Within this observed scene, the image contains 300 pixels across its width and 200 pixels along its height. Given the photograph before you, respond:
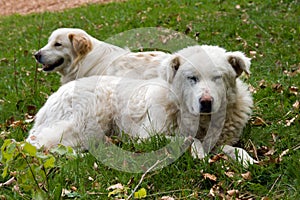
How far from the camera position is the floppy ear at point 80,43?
7504 millimetres

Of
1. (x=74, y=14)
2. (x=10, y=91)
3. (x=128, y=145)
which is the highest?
(x=128, y=145)

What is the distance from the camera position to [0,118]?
693cm

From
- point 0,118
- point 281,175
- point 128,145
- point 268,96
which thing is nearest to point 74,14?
point 0,118

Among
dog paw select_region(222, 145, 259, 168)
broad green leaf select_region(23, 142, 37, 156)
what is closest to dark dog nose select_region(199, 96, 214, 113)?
dog paw select_region(222, 145, 259, 168)

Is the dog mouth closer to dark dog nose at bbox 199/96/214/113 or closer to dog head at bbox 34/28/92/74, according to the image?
dog head at bbox 34/28/92/74

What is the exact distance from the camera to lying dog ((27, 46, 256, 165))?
4.35m

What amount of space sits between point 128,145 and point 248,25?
21.3 ft

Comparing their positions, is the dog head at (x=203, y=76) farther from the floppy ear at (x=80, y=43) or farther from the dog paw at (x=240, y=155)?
the floppy ear at (x=80, y=43)

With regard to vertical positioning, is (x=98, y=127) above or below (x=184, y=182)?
below

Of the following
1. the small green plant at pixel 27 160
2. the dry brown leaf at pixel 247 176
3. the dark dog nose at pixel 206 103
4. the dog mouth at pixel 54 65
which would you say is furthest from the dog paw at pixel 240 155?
the dog mouth at pixel 54 65

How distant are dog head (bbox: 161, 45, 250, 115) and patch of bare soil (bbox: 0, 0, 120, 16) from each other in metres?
14.7

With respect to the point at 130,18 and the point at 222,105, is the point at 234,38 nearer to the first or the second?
the point at 130,18

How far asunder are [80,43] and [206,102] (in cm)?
382

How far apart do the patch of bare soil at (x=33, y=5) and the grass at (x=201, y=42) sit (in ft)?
9.81
